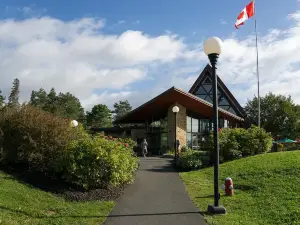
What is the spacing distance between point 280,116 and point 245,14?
1904 cm

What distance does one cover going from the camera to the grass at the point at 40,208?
21.4 feet

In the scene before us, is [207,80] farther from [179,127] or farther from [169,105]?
[179,127]

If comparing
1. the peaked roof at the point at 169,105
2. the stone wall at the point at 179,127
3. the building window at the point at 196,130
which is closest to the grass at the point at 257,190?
the peaked roof at the point at 169,105

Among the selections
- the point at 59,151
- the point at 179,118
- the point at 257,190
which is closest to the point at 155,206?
the point at 257,190

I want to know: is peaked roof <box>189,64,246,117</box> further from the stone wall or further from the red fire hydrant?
the red fire hydrant

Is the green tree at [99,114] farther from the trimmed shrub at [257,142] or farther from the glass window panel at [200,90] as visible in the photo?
the trimmed shrub at [257,142]

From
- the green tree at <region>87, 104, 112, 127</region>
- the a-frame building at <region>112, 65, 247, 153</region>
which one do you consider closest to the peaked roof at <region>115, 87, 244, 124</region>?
the a-frame building at <region>112, 65, 247, 153</region>

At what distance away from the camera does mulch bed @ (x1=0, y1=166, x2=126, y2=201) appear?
8.88 meters

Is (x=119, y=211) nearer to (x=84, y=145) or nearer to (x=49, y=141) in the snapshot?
(x=84, y=145)

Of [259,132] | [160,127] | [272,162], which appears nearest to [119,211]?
[272,162]

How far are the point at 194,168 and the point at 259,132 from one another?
4.42 metres

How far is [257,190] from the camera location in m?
9.96

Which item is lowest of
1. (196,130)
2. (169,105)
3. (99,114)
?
(196,130)

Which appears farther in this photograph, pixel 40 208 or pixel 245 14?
pixel 245 14
